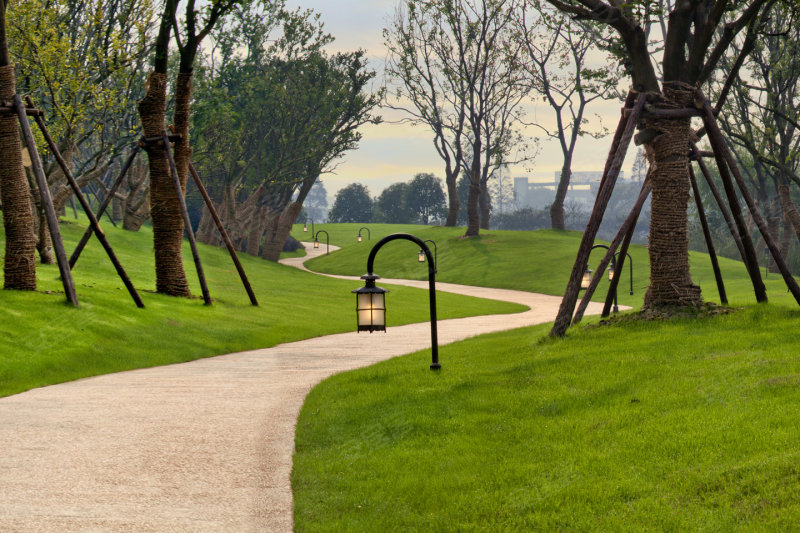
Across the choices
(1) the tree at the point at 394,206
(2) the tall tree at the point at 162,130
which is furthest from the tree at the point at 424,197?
(2) the tall tree at the point at 162,130

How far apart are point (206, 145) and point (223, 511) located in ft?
165

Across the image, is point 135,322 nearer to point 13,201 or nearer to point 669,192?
point 13,201

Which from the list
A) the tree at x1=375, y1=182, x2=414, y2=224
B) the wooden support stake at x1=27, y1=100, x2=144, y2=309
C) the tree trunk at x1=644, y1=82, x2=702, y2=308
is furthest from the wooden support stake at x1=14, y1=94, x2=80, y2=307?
the tree at x1=375, y1=182, x2=414, y2=224

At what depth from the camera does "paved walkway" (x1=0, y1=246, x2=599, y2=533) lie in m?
6.66

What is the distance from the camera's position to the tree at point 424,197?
127m

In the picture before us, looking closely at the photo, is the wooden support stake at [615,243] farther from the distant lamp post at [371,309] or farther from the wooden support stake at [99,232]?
the wooden support stake at [99,232]

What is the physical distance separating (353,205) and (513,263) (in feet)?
269

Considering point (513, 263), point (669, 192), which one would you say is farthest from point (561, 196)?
point (669, 192)

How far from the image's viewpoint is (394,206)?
12925cm

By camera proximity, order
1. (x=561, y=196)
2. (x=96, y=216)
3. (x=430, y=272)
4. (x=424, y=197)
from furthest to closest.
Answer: (x=424, y=197) → (x=561, y=196) → (x=96, y=216) → (x=430, y=272)

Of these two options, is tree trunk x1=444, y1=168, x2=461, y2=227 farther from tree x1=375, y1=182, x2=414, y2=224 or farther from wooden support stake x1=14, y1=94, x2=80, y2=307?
wooden support stake x1=14, y1=94, x2=80, y2=307

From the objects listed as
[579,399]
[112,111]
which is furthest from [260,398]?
[112,111]

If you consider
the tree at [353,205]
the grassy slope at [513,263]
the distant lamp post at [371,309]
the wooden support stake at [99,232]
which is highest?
the tree at [353,205]

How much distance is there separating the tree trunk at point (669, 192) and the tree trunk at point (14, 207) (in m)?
15.7
